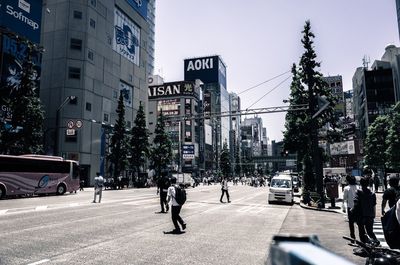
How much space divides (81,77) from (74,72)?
4.24 feet

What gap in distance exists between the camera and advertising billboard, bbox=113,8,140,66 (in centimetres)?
6298

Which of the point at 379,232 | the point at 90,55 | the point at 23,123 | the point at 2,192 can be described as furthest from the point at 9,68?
the point at 379,232

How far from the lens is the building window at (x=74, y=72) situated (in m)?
51.8

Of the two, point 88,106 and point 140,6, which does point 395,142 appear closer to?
point 88,106

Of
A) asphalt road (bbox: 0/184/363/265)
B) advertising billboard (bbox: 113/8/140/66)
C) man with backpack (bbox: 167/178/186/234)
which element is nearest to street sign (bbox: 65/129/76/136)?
advertising billboard (bbox: 113/8/140/66)

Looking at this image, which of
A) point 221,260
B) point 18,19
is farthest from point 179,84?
point 221,260

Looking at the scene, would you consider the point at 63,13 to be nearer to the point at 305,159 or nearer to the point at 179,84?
the point at 305,159

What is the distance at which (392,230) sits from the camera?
185 inches

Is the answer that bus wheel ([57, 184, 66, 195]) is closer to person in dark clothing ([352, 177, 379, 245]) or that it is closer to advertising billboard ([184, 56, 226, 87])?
person in dark clothing ([352, 177, 379, 245])

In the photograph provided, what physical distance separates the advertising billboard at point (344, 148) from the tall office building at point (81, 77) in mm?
64783

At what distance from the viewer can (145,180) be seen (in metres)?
54.1

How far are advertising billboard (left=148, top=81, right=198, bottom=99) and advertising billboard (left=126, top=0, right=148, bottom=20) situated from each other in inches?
1734

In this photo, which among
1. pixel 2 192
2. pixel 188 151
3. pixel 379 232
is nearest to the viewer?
pixel 379 232

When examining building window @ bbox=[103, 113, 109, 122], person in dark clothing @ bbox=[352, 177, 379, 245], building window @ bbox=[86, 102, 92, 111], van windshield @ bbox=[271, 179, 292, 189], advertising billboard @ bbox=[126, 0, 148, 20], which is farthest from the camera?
advertising billboard @ bbox=[126, 0, 148, 20]
